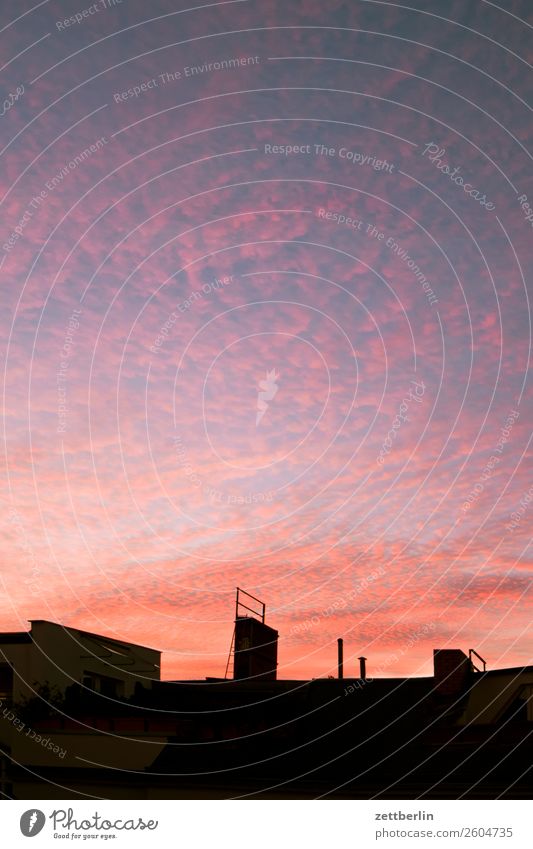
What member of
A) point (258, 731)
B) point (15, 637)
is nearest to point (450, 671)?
point (258, 731)

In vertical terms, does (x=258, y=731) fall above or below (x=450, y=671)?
below

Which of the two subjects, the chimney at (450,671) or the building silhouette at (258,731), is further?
the chimney at (450,671)

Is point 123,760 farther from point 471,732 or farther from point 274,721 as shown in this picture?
point 471,732

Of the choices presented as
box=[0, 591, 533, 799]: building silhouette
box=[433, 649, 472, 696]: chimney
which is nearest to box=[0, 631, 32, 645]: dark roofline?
box=[0, 591, 533, 799]: building silhouette

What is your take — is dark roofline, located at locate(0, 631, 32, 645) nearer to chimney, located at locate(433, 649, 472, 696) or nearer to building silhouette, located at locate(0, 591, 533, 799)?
building silhouette, located at locate(0, 591, 533, 799)

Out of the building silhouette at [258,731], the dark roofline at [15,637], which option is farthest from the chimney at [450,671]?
the dark roofline at [15,637]

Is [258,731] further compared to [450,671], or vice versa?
[450,671]

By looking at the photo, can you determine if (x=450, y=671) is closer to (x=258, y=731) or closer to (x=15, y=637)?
(x=258, y=731)

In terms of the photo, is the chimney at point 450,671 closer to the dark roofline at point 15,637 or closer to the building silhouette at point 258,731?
the building silhouette at point 258,731

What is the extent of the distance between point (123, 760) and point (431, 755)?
436 inches

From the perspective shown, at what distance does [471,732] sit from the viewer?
3381 cm

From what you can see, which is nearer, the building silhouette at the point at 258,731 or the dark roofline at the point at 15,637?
the building silhouette at the point at 258,731

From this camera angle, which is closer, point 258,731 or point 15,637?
point 258,731
